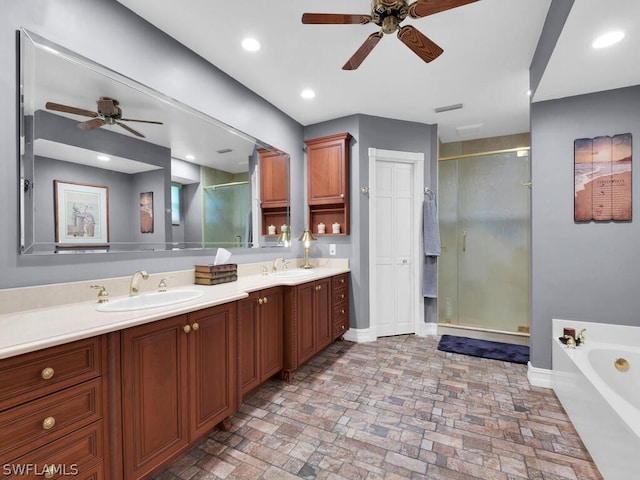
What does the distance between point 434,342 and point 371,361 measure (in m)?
0.99

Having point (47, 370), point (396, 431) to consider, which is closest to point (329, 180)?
point (396, 431)

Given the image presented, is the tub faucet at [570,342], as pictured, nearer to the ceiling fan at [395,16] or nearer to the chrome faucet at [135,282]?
the ceiling fan at [395,16]

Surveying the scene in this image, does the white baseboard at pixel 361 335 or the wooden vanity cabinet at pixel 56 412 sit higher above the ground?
the wooden vanity cabinet at pixel 56 412

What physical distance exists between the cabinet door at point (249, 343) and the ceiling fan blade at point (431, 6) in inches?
76.0

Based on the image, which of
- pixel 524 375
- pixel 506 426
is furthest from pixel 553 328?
pixel 506 426

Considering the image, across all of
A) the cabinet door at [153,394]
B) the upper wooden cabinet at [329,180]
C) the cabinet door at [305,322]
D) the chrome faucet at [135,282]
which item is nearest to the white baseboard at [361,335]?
the cabinet door at [305,322]

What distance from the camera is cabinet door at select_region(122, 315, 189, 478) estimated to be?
1.21 metres

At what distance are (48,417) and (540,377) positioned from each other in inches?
123

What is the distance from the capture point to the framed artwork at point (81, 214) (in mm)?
1501

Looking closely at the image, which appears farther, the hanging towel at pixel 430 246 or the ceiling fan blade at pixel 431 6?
the hanging towel at pixel 430 246

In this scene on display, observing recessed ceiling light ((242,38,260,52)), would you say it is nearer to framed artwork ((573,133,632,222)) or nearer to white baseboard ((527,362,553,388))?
framed artwork ((573,133,632,222))

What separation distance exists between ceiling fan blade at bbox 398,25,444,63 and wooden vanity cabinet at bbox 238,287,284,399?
73.8 inches

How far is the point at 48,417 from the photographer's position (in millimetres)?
→ 981

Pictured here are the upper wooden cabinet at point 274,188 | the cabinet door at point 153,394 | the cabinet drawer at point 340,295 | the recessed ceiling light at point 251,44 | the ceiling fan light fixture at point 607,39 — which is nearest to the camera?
the cabinet door at point 153,394
